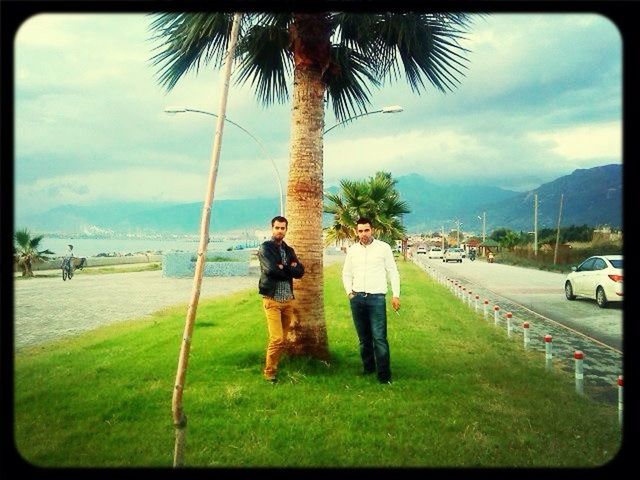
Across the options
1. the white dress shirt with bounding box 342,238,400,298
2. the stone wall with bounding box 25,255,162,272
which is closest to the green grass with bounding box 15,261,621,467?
the white dress shirt with bounding box 342,238,400,298

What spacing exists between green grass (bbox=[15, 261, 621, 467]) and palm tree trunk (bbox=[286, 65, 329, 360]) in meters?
0.42

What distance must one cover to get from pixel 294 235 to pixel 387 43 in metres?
3.05

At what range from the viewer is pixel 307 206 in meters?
7.84

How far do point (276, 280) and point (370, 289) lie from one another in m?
1.14

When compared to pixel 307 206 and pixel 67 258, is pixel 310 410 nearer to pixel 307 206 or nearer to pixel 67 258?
pixel 307 206

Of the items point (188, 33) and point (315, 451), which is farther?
point (188, 33)

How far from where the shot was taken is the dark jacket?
264 inches

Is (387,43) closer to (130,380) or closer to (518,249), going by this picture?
(130,380)

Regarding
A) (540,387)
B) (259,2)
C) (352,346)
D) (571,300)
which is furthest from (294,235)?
(571,300)

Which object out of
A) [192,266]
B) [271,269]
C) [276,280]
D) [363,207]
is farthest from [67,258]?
[271,269]

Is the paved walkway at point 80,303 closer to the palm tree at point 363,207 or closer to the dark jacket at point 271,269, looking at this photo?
the dark jacket at point 271,269

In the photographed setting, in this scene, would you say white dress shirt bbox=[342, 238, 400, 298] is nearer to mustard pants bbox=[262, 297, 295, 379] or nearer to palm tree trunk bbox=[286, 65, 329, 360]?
palm tree trunk bbox=[286, 65, 329, 360]

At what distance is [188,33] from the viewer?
7.87 meters

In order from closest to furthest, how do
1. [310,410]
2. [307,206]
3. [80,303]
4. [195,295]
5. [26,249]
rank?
1. [195,295]
2. [310,410]
3. [307,206]
4. [80,303]
5. [26,249]
